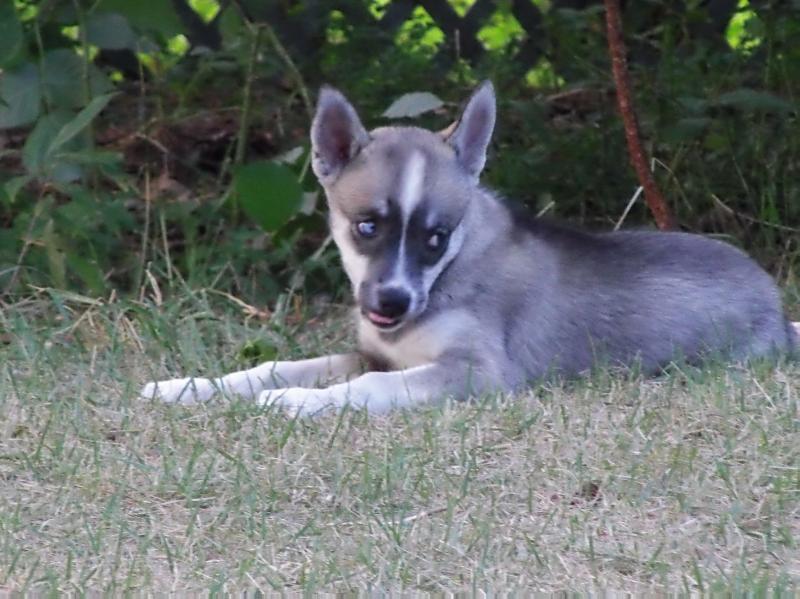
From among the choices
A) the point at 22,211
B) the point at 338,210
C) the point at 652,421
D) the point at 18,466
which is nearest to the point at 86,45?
the point at 22,211

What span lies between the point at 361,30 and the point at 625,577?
3877 mm

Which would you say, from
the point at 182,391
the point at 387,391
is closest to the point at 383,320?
the point at 387,391

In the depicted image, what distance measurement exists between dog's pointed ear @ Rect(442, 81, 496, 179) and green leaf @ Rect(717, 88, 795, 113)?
158cm

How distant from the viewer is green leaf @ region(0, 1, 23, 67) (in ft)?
17.3

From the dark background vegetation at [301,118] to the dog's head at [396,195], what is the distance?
2.21 ft

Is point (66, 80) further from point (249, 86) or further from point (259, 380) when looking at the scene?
point (259, 380)

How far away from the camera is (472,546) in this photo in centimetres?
322

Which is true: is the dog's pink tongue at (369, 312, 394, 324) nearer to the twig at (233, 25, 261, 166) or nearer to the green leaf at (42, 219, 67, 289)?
the green leaf at (42, 219, 67, 289)

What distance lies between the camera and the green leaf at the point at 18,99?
5379 mm

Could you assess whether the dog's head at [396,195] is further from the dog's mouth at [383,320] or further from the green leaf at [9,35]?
the green leaf at [9,35]

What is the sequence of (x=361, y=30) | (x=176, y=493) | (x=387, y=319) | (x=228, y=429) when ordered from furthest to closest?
(x=361, y=30), (x=387, y=319), (x=228, y=429), (x=176, y=493)

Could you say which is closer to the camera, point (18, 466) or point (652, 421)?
point (18, 466)

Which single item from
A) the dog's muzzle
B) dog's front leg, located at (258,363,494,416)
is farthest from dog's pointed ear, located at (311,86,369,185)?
dog's front leg, located at (258,363,494,416)

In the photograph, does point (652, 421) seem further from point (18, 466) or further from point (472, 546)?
point (18, 466)
